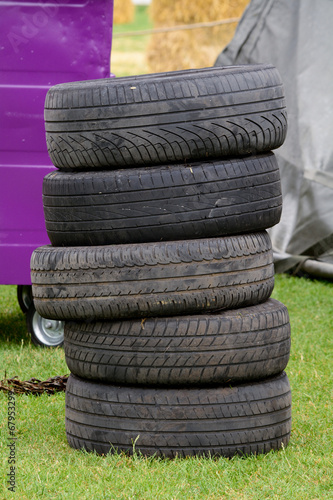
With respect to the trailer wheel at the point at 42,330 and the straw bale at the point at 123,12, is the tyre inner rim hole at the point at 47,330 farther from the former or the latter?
the straw bale at the point at 123,12

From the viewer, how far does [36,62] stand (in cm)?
543

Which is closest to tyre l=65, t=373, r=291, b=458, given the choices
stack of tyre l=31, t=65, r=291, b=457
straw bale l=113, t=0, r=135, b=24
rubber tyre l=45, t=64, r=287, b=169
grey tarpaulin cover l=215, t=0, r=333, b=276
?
stack of tyre l=31, t=65, r=291, b=457

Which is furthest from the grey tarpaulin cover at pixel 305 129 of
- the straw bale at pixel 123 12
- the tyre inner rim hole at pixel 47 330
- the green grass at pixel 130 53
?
the straw bale at pixel 123 12

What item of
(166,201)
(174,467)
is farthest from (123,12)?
(174,467)

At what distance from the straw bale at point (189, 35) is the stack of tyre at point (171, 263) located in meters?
13.5

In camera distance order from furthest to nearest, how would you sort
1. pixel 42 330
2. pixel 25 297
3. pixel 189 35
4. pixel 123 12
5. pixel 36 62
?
pixel 123 12 → pixel 189 35 → pixel 25 297 → pixel 42 330 → pixel 36 62

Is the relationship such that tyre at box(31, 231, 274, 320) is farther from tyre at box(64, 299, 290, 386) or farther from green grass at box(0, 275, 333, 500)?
green grass at box(0, 275, 333, 500)

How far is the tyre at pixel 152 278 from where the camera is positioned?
345 centimetres

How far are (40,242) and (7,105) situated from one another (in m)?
0.97

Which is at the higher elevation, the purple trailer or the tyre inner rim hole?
the purple trailer

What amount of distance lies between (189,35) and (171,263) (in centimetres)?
1572

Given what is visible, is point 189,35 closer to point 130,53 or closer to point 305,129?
point 305,129

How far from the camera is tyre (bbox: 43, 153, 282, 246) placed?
3482 millimetres

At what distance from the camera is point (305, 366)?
5105mm
